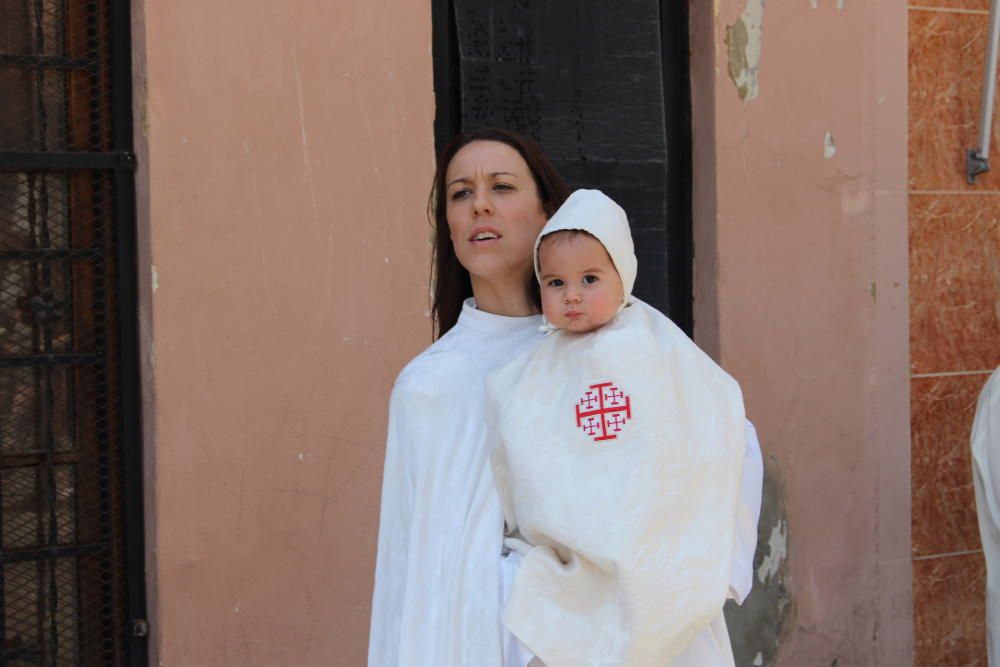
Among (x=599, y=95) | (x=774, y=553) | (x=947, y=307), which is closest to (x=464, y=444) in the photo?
(x=599, y=95)

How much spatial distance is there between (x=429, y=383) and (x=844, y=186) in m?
3.50

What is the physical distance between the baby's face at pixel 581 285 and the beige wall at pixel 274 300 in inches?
84.1

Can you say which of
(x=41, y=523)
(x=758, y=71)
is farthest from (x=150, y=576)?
(x=758, y=71)

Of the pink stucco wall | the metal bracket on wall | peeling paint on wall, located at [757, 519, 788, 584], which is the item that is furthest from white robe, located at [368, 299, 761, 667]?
the metal bracket on wall

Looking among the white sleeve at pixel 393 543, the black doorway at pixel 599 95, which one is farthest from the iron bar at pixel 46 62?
the white sleeve at pixel 393 543

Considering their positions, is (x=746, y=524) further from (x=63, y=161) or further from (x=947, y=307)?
(x=947, y=307)

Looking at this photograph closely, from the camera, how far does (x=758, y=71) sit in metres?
5.70

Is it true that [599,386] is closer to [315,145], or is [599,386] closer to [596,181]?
[315,145]

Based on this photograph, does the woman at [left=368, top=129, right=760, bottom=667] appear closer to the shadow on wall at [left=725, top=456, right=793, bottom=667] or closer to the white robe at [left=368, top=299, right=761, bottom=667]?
the white robe at [left=368, top=299, right=761, bottom=667]

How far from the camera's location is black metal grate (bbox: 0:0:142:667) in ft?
14.7

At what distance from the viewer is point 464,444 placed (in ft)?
9.07

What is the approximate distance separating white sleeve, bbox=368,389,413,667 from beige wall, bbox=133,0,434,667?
1803 mm

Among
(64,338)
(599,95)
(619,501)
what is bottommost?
(619,501)

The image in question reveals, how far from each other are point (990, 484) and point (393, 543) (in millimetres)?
2836
